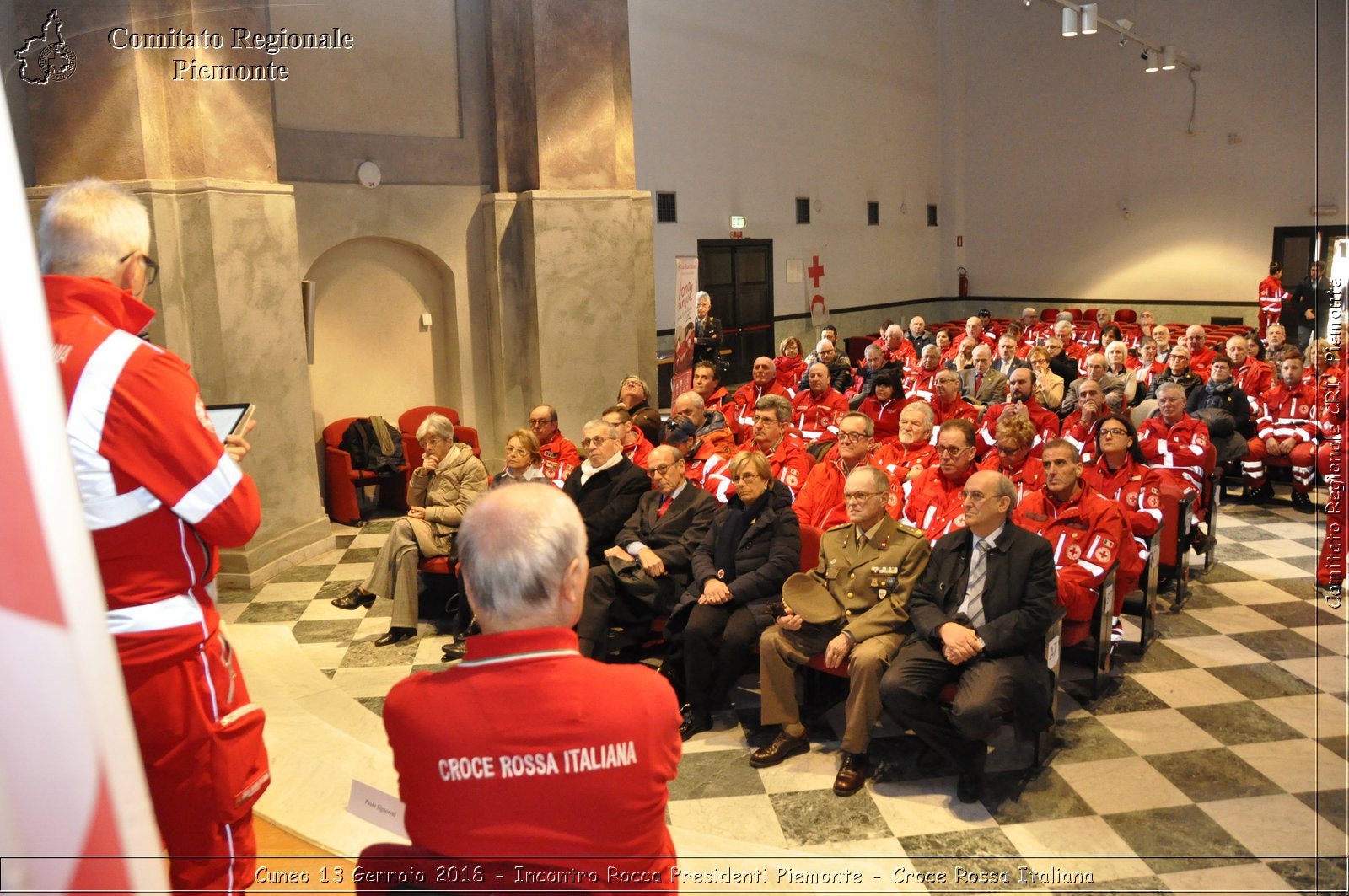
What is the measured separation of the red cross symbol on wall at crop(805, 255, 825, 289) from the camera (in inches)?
622

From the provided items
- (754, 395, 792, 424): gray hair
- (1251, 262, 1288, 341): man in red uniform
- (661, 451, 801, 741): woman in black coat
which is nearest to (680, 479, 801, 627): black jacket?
(661, 451, 801, 741): woman in black coat

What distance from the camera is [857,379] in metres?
9.91

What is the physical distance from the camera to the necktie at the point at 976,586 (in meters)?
3.83

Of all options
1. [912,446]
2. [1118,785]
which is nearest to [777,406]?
[912,446]

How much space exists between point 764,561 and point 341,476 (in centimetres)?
455

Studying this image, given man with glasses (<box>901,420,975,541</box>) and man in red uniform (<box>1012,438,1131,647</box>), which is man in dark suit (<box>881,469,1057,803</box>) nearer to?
man in red uniform (<box>1012,438,1131,647</box>)

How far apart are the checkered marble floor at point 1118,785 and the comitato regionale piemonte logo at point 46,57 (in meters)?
3.72

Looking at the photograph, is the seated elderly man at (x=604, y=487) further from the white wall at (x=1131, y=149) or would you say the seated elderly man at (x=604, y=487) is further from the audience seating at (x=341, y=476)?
the white wall at (x=1131, y=149)

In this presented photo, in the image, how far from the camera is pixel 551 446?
634 cm

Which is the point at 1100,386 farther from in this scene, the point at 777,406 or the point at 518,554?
the point at 518,554

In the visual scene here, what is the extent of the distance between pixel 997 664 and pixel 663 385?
902 centimetres

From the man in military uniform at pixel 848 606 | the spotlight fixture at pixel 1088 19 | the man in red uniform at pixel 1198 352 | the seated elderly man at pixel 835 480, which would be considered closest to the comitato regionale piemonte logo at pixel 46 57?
the seated elderly man at pixel 835 480

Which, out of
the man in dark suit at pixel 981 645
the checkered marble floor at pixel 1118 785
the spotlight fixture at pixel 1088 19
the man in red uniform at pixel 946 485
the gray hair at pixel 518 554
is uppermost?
the spotlight fixture at pixel 1088 19

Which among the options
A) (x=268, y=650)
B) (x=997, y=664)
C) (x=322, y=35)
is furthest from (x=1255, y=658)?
(x=322, y=35)
